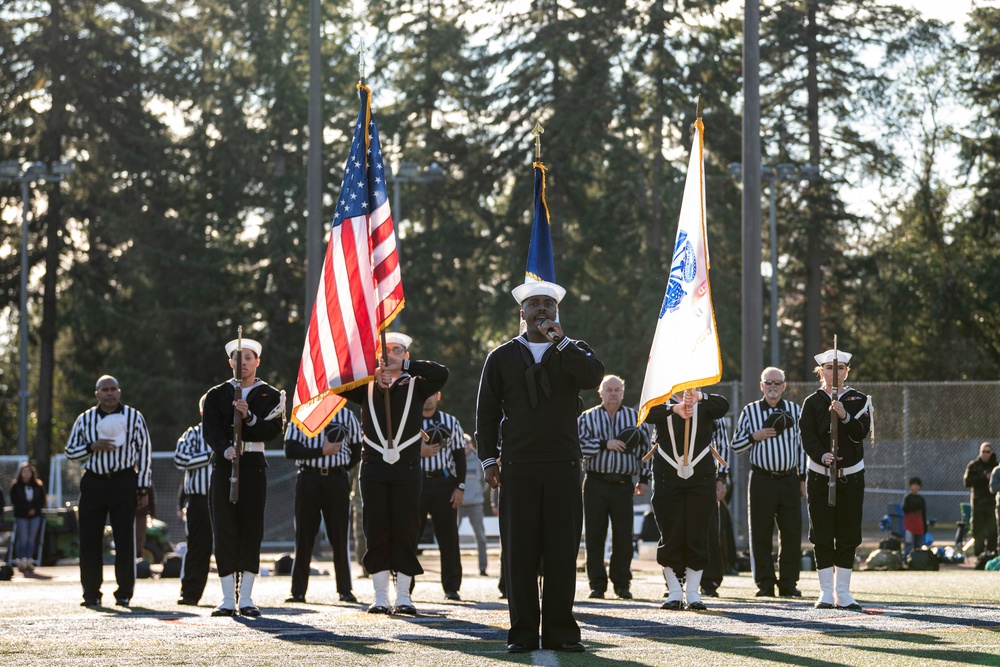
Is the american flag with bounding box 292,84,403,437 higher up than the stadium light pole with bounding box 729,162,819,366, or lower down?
lower down

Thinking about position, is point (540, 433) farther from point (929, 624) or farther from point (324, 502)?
point (324, 502)

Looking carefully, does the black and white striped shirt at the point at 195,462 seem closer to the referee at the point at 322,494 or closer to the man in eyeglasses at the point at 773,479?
the referee at the point at 322,494

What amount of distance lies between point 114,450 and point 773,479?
592cm

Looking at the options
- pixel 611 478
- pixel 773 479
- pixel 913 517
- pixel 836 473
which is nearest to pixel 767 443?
pixel 773 479

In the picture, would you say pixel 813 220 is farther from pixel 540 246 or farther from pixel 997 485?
pixel 540 246

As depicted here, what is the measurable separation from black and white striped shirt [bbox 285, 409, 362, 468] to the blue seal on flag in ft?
11.0

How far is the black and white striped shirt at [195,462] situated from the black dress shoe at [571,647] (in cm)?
599

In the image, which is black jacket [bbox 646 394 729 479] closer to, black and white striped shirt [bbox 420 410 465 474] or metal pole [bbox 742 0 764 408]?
black and white striped shirt [bbox 420 410 465 474]

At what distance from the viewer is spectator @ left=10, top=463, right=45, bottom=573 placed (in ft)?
78.4

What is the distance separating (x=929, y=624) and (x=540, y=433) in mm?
3441

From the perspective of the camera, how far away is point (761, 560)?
14594 mm

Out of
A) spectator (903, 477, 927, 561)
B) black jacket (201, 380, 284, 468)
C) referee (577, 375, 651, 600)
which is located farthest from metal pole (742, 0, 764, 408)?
black jacket (201, 380, 284, 468)

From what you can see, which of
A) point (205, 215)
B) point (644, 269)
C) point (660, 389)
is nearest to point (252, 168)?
point (205, 215)

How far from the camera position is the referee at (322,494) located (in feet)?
47.0
